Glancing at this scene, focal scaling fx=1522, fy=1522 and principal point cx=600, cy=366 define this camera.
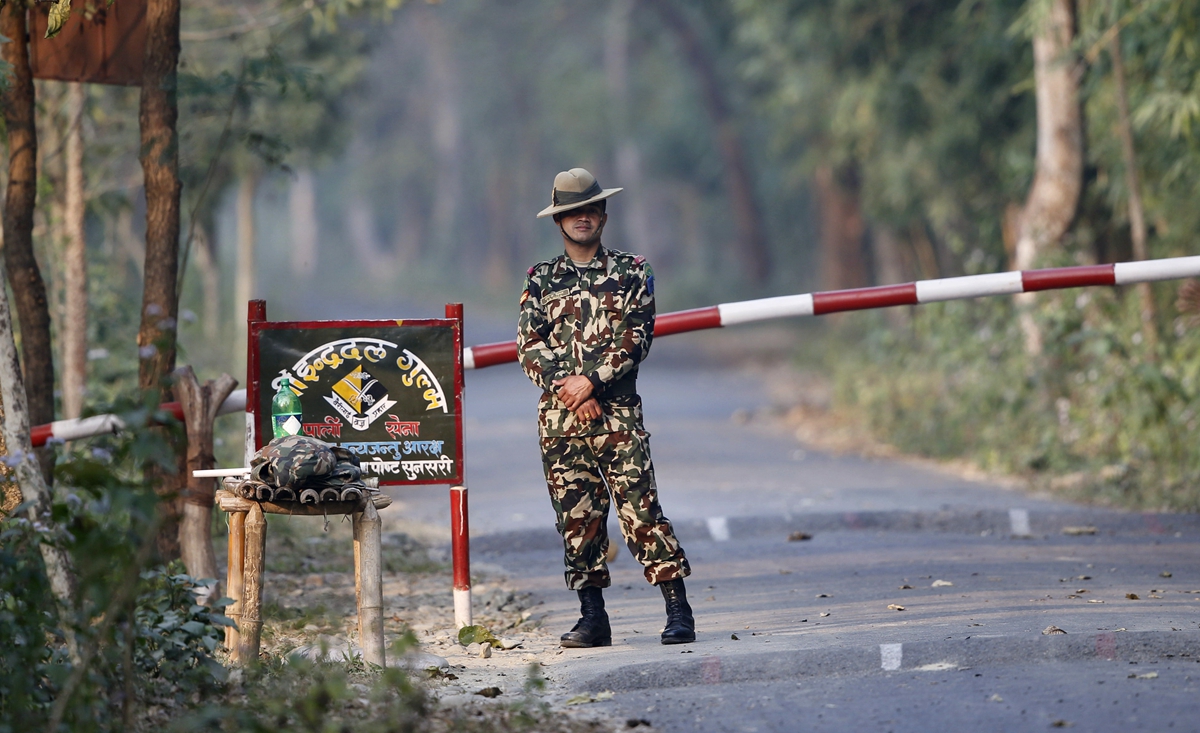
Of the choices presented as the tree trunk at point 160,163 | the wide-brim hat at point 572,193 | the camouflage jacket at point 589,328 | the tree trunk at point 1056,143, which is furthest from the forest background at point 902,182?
the wide-brim hat at point 572,193

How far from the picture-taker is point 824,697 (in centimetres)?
513

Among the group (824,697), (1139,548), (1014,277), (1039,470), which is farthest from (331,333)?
(1039,470)

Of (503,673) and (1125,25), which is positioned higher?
(1125,25)

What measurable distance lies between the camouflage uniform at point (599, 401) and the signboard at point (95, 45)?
269 centimetres

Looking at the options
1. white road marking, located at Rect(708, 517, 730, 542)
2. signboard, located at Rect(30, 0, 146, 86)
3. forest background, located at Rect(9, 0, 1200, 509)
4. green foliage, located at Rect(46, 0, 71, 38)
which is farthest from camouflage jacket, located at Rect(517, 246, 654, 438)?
white road marking, located at Rect(708, 517, 730, 542)

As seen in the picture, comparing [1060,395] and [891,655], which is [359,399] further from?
[1060,395]

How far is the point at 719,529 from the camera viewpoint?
9.88 meters

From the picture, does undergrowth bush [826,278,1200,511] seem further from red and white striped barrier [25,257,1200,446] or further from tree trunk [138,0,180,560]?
tree trunk [138,0,180,560]

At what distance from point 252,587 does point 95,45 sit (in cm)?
328

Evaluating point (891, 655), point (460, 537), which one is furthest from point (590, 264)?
point (891, 655)

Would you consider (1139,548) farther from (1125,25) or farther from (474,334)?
(474,334)

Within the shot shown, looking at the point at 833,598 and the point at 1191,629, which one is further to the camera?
the point at 833,598

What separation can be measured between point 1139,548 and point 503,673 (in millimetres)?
4249

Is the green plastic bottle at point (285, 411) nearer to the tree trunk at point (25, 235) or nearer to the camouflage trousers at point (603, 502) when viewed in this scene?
the camouflage trousers at point (603, 502)
